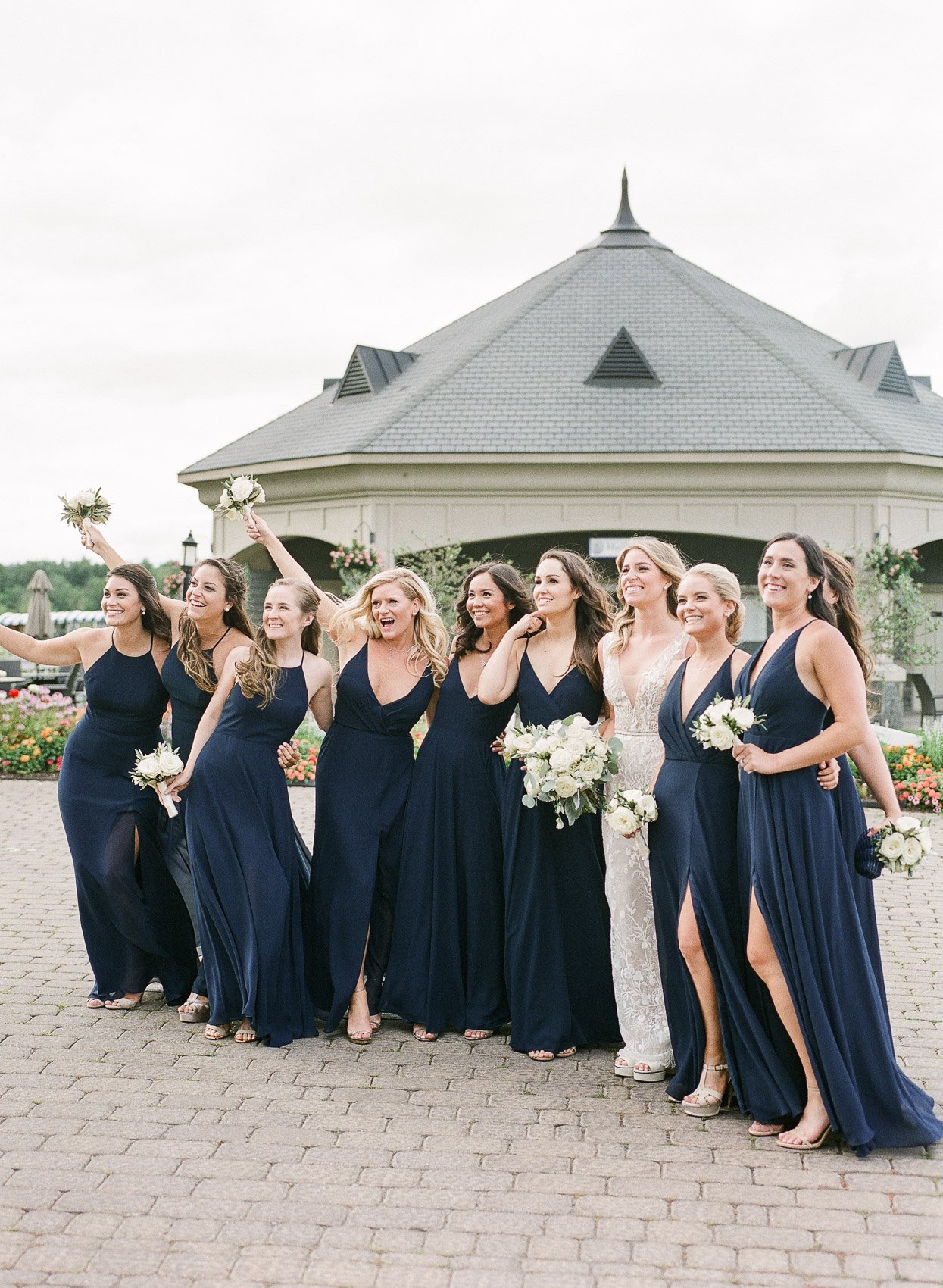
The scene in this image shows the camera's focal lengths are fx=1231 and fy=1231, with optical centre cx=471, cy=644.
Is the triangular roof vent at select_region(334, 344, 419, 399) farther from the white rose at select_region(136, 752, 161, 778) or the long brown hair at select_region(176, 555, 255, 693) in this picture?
the white rose at select_region(136, 752, 161, 778)

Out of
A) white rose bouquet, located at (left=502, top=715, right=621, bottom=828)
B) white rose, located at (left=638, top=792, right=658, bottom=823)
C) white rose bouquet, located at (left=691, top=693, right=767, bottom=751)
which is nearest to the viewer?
white rose bouquet, located at (left=691, top=693, right=767, bottom=751)

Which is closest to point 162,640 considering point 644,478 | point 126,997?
point 126,997

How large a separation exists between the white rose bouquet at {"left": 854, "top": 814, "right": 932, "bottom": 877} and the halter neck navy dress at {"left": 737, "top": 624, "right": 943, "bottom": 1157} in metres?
0.10

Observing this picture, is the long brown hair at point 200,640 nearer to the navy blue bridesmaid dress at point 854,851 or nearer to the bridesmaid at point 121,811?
the bridesmaid at point 121,811

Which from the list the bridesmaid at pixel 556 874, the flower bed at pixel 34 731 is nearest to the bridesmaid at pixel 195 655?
the bridesmaid at pixel 556 874

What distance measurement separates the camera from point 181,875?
6.48 m

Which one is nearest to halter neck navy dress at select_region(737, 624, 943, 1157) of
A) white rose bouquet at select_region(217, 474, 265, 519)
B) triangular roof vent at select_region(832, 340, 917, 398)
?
white rose bouquet at select_region(217, 474, 265, 519)

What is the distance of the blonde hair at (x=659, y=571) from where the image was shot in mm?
5656

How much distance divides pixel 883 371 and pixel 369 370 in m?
11.0

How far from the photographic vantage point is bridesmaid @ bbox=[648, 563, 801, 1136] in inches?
192

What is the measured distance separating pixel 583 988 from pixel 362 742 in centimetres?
160

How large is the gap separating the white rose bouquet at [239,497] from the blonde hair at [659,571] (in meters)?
2.35

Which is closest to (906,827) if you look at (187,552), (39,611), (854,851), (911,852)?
(911,852)

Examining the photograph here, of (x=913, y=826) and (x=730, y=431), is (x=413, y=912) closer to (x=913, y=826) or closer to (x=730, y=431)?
(x=913, y=826)
